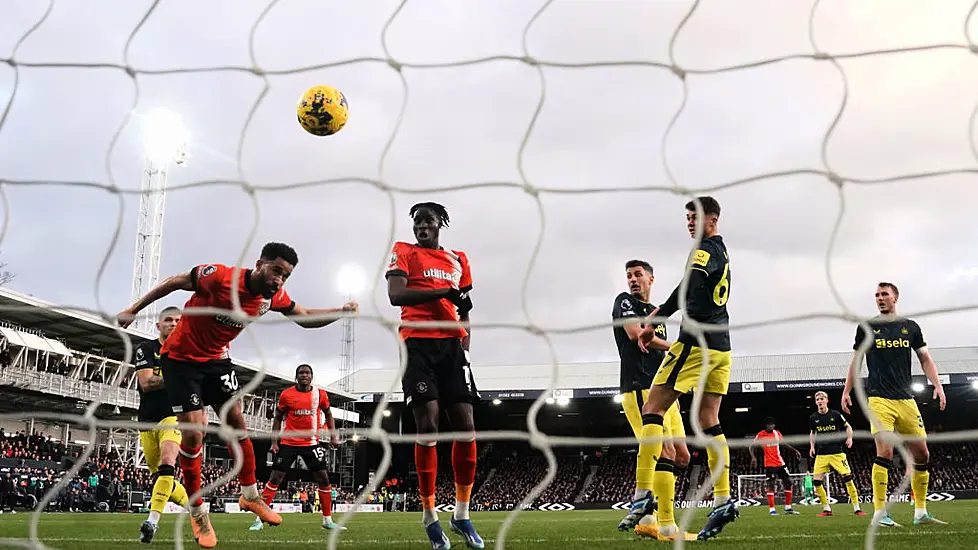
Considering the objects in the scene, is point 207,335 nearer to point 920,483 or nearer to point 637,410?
point 637,410

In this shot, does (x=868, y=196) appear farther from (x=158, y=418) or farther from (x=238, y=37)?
(x=158, y=418)

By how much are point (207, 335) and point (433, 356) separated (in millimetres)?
1631

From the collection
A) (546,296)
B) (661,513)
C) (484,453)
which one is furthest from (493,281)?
(484,453)

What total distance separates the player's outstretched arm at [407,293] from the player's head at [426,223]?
0.34 meters

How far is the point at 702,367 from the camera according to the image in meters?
4.95

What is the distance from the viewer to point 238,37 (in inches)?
194

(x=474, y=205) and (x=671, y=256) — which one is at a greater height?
(x=474, y=205)

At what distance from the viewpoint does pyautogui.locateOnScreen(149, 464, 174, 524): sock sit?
5844 mm

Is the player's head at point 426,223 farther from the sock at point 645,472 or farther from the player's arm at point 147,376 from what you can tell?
the player's arm at point 147,376

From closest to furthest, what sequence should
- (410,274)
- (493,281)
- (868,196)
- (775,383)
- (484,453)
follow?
(868,196), (410,274), (493,281), (775,383), (484,453)

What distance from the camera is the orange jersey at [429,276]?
4594 mm

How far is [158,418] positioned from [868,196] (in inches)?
207

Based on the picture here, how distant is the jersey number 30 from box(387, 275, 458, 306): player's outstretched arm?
1.77 meters

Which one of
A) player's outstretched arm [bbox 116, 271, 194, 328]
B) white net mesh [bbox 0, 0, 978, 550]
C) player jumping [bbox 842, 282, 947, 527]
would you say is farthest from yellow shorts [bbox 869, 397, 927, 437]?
player's outstretched arm [bbox 116, 271, 194, 328]
